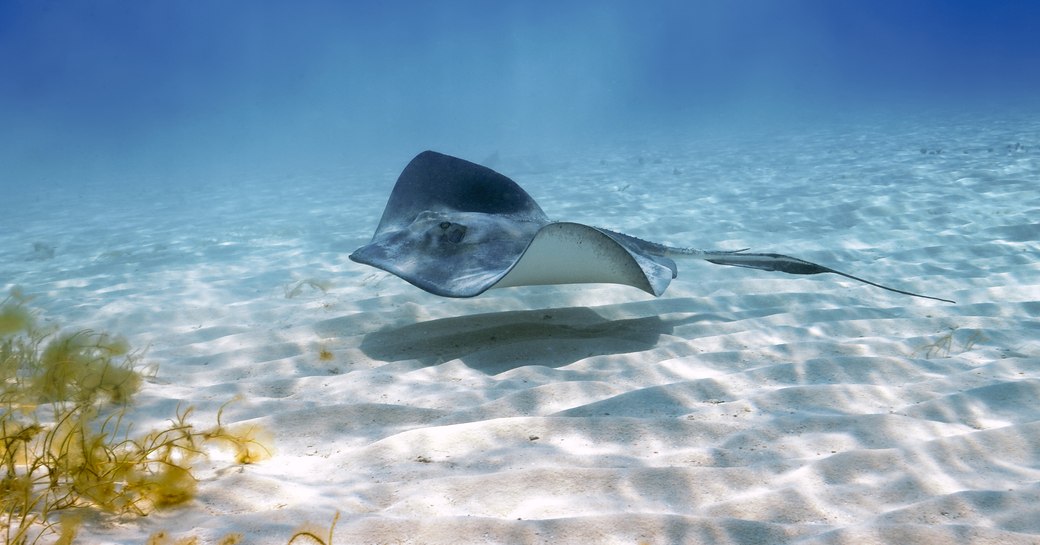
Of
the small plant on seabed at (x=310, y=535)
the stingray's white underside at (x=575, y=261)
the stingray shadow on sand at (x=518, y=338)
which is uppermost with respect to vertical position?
the stingray's white underside at (x=575, y=261)

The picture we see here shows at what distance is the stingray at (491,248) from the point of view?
3131 millimetres

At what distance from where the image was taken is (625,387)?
3000 mm

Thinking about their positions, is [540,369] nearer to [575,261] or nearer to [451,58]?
[575,261]

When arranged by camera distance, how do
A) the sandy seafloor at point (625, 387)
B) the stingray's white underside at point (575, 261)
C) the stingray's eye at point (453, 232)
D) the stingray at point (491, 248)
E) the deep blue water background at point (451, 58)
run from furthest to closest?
1. the deep blue water background at point (451, 58)
2. the stingray's eye at point (453, 232)
3. the stingray at point (491, 248)
4. the stingray's white underside at point (575, 261)
5. the sandy seafloor at point (625, 387)

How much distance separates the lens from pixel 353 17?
321 feet

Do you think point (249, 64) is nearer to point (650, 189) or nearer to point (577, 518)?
point (650, 189)

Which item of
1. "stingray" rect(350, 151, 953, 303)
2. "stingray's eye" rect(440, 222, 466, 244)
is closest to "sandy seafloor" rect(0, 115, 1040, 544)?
"stingray" rect(350, 151, 953, 303)

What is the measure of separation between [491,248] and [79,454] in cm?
226

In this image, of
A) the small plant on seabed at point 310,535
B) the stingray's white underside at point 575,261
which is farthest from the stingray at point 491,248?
the small plant on seabed at point 310,535

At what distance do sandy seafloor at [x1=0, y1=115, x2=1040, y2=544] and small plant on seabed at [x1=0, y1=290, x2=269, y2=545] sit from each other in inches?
3.3

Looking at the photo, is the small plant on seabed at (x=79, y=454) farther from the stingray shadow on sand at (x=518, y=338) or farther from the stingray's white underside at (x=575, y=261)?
the stingray's white underside at (x=575, y=261)

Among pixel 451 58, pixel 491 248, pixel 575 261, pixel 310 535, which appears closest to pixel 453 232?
pixel 491 248

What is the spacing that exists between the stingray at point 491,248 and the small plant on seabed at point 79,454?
1366mm

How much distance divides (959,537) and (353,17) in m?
109
